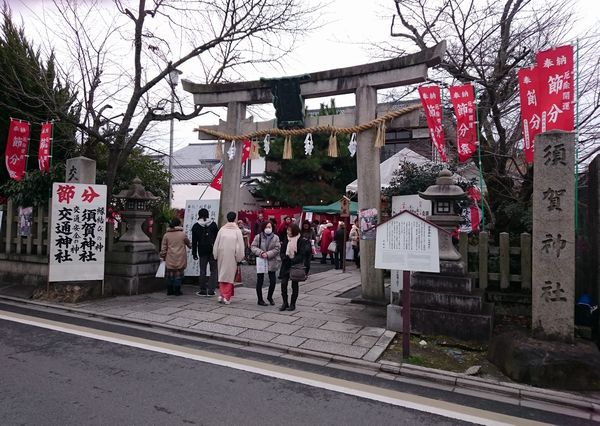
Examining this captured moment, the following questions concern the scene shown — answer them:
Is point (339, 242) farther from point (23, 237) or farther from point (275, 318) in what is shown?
point (23, 237)

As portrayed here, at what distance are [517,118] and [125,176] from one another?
40.5ft

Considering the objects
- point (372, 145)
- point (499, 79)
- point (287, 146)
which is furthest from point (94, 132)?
point (499, 79)

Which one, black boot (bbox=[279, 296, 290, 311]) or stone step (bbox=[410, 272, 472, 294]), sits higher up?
stone step (bbox=[410, 272, 472, 294])

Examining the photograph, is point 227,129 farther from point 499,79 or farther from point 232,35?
point 499,79

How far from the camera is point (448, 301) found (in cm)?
652

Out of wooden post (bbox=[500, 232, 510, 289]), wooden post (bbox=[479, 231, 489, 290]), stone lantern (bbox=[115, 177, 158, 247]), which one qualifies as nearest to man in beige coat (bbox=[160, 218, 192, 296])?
stone lantern (bbox=[115, 177, 158, 247])

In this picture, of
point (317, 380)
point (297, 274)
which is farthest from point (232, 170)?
point (317, 380)

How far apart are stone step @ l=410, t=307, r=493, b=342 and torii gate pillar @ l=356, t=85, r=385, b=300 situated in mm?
2065

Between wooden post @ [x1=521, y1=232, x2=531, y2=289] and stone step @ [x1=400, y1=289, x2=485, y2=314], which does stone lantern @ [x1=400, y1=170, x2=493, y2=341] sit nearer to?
stone step @ [x1=400, y1=289, x2=485, y2=314]

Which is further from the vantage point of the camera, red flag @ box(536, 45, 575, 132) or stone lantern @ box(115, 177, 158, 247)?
stone lantern @ box(115, 177, 158, 247)

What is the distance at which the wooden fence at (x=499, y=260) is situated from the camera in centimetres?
682

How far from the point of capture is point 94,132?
10227 millimetres

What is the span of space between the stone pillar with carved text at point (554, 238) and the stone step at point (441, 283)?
1.08 meters

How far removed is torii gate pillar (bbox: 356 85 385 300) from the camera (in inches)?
342
